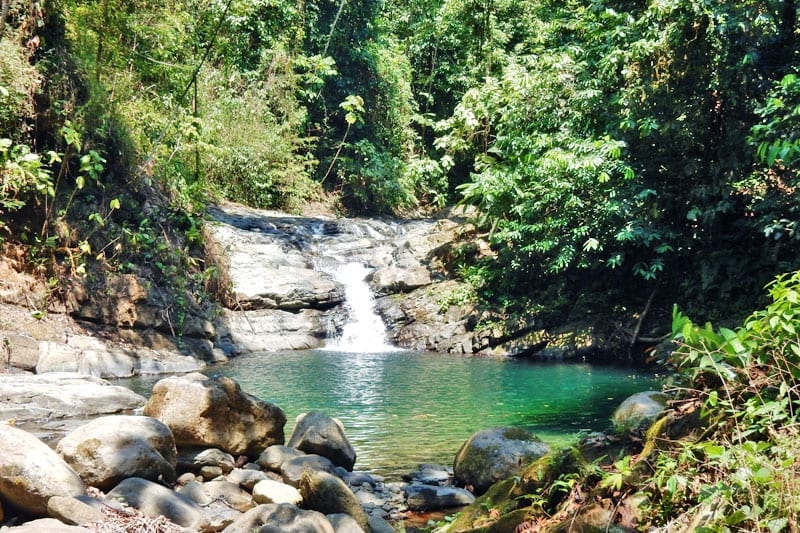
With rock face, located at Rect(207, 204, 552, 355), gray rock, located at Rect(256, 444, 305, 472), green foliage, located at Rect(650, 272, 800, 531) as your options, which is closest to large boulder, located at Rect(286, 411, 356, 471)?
gray rock, located at Rect(256, 444, 305, 472)

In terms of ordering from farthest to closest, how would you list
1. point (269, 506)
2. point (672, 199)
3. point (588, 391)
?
point (672, 199) → point (588, 391) → point (269, 506)

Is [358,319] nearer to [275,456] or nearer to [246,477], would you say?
[275,456]

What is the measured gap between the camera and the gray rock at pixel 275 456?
6156mm

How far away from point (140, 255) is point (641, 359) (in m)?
10.6

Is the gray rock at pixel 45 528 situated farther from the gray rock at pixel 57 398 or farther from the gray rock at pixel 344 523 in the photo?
the gray rock at pixel 57 398

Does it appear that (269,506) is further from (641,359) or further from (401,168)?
(401,168)

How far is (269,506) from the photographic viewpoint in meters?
4.63

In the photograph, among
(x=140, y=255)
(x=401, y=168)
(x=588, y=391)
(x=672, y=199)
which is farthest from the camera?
(x=401, y=168)

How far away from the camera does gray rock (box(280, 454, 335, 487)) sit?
19.4 ft

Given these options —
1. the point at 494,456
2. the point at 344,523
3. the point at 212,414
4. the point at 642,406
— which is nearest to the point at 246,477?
the point at 212,414

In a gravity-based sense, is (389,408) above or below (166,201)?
below

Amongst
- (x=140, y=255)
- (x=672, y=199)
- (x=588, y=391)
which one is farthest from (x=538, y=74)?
(x=140, y=255)

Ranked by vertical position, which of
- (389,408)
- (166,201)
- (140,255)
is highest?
(166,201)

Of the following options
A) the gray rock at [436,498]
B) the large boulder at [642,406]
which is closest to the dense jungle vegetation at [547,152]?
the large boulder at [642,406]
